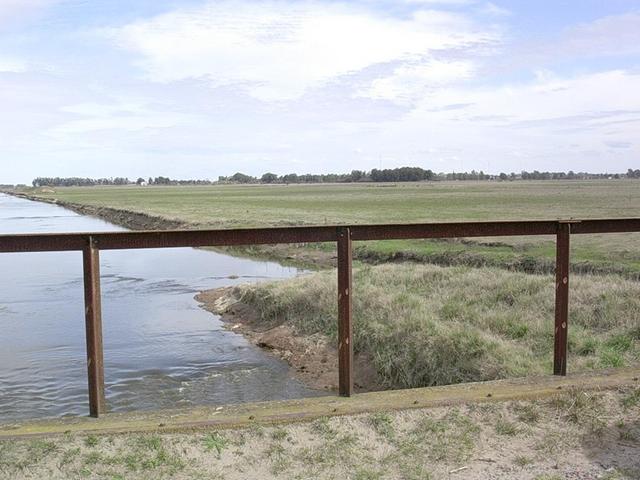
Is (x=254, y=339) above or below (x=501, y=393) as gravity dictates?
below

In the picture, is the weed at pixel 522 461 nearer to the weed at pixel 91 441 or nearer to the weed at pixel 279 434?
the weed at pixel 279 434

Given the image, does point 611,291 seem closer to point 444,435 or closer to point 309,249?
point 444,435

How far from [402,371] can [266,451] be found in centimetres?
582

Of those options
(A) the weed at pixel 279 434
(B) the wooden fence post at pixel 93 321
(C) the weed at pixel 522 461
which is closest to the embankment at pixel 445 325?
(C) the weed at pixel 522 461

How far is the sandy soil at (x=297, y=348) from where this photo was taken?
10.6 metres

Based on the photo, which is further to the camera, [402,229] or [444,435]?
[402,229]

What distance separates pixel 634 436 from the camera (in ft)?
15.9

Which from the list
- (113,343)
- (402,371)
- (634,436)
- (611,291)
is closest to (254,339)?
(113,343)

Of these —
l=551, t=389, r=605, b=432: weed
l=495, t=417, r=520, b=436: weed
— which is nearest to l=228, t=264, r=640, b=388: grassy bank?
l=551, t=389, r=605, b=432: weed

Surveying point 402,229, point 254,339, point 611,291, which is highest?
point 402,229

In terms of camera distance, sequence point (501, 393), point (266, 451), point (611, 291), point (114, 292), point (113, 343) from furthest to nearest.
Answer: point (114, 292)
point (113, 343)
point (611, 291)
point (501, 393)
point (266, 451)

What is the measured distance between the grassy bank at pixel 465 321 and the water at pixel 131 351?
1537 millimetres

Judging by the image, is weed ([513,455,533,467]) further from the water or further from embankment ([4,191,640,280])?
embankment ([4,191,640,280])

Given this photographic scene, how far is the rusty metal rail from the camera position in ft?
16.2
